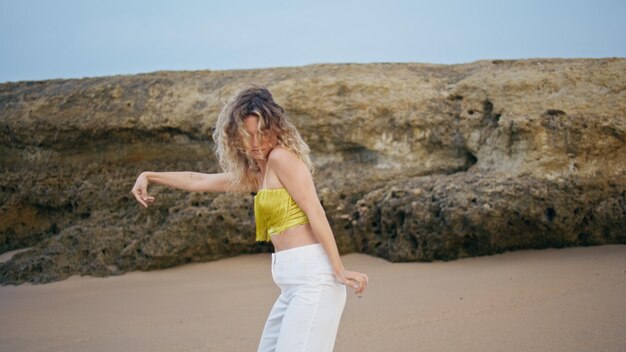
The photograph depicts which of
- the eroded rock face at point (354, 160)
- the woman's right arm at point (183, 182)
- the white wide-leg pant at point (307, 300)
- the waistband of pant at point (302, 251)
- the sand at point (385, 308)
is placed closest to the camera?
the white wide-leg pant at point (307, 300)

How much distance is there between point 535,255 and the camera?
6.66 meters

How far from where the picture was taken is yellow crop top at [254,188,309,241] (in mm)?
3244

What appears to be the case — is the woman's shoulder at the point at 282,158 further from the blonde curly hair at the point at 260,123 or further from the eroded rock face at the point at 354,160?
the eroded rock face at the point at 354,160

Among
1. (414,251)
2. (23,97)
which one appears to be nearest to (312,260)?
(414,251)

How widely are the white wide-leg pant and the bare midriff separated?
0.03m

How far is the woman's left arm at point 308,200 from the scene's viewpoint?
312 cm

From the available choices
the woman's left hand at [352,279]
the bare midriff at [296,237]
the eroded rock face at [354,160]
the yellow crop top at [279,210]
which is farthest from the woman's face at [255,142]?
the eroded rock face at [354,160]

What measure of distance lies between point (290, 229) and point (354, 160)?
479cm

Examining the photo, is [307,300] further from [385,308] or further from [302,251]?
[385,308]

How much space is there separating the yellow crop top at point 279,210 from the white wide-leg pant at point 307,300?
12 centimetres

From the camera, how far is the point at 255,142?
3.28 metres

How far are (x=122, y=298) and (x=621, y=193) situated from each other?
188 inches

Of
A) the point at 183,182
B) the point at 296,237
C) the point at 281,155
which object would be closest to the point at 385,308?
the point at 183,182

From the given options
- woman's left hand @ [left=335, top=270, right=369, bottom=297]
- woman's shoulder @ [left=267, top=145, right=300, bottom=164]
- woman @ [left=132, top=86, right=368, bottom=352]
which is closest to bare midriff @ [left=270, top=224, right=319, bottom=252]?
woman @ [left=132, top=86, right=368, bottom=352]
